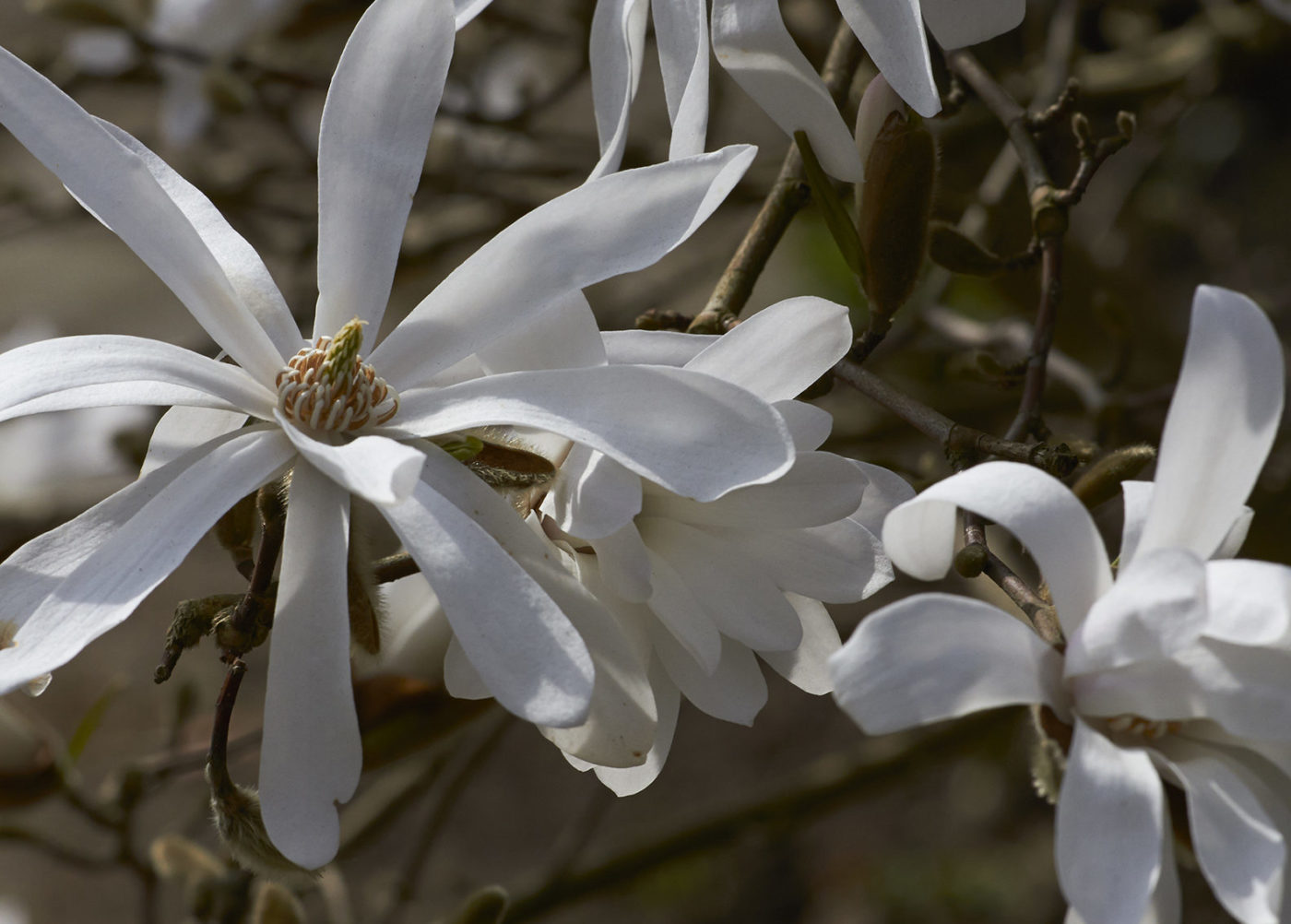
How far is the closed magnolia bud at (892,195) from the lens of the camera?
599mm

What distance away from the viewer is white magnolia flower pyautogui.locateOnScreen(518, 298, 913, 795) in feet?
1.66

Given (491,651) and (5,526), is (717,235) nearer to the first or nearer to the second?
(5,526)

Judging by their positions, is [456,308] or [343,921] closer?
[456,308]

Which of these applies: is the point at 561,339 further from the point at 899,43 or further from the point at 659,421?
the point at 899,43

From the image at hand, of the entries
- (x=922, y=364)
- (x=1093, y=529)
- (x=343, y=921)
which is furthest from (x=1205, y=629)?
(x=922, y=364)

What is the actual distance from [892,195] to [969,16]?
103 mm

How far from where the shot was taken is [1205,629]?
16.3 inches

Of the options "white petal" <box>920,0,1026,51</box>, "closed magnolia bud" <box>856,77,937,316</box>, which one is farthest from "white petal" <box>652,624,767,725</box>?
"white petal" <box>920,0,1026,51</box>

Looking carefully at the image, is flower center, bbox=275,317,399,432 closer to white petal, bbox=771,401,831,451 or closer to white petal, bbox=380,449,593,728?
white petal, bbox=380,449,593,728

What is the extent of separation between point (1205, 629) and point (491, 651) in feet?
0.82

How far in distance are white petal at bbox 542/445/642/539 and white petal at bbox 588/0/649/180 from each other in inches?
6.9

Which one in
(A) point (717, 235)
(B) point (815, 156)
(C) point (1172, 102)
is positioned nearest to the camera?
(B) point (815, 156)

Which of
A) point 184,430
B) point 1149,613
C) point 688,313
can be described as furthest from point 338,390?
point 688,313

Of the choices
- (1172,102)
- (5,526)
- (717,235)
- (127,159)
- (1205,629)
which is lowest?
(717,235)
